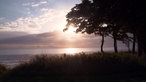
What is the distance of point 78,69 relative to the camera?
20.9 meters

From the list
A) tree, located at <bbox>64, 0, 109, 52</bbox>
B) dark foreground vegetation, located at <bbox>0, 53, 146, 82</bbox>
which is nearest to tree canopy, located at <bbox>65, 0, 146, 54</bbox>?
tree, located at <bbox>64, 0, 109, 52</bbox>

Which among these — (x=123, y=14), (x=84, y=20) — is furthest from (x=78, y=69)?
(x=84, y=20)

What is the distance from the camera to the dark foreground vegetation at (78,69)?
18641mm

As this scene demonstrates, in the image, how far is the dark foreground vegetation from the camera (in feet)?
61.2

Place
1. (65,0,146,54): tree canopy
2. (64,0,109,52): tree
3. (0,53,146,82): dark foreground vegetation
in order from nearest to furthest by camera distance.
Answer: (0,53,146,82): dark foreground vegetation < (65,0,146,54): tree canopy < (64,0,109,52): tree

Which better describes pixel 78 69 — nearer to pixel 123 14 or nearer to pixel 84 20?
pixel 123 14

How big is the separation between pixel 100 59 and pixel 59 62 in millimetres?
3204

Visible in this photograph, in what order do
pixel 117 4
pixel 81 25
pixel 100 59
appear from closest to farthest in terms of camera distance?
1. pixel 100 59
2. pixel 117 4
3. pixel 81 25

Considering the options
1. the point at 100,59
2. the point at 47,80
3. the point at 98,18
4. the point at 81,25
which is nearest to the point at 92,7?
the point at 98,18

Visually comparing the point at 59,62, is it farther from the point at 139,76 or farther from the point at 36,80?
the point at 139,76

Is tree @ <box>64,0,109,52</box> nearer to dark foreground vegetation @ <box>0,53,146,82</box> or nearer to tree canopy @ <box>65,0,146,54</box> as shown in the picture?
tree canopy @ <box>65,0,146,54</box>

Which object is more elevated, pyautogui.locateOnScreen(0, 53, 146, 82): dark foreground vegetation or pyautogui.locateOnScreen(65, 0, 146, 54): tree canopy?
pyautogui.locateOnScreen(65, 0, 146, 54): tree canopy

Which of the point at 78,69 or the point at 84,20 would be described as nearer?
the point at 78,69

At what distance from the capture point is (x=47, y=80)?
58.9 feet
